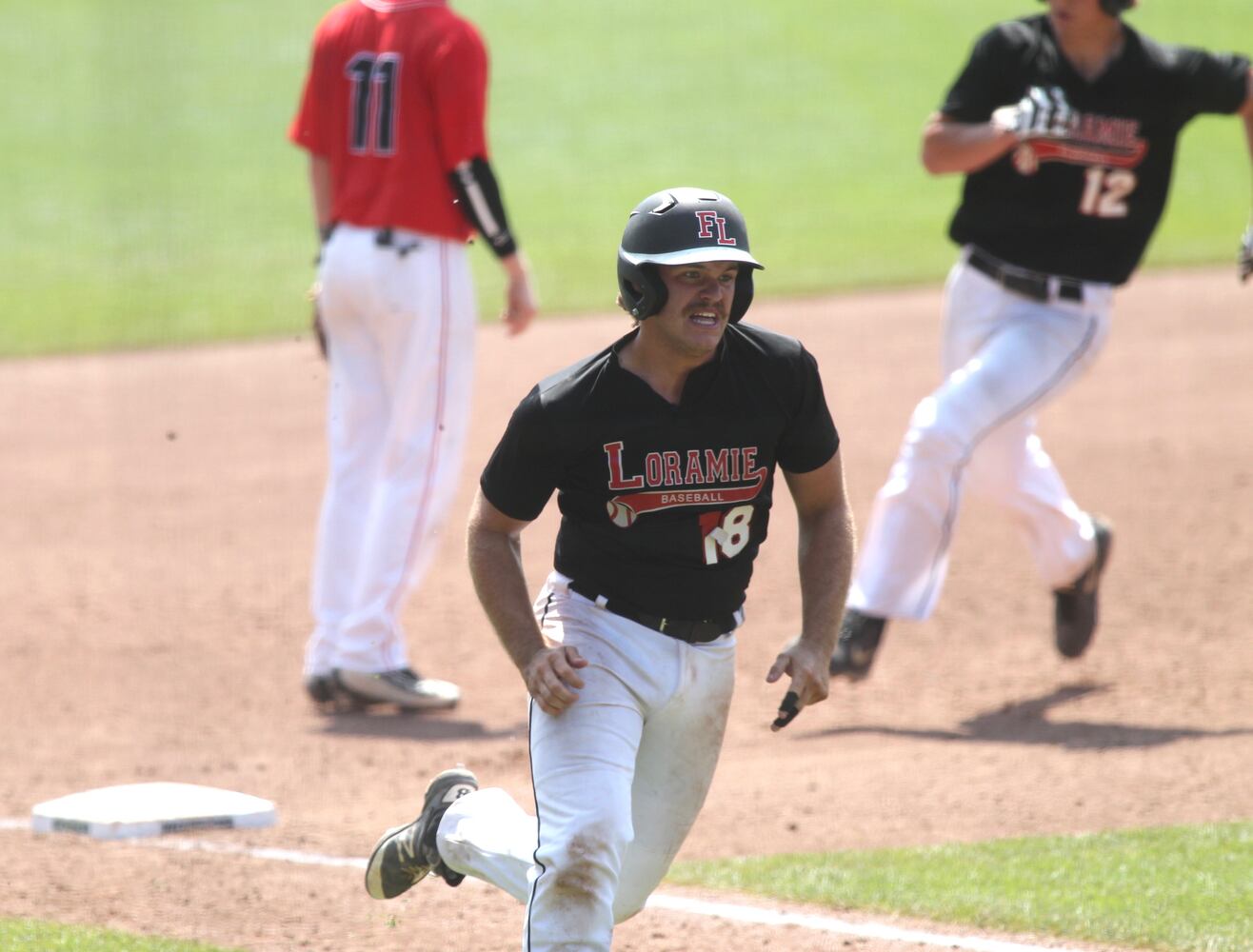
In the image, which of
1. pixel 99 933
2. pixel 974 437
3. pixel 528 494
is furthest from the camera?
pixel 974 437

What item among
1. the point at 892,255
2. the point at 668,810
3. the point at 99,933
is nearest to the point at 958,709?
the point at 668,810

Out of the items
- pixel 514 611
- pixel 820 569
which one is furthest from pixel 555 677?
pixel 820 569

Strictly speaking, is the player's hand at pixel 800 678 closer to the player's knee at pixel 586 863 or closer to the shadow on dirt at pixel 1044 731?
the player's knee at pixel 586 863

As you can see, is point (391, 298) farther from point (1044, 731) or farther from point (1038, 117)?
point (1044, 731)

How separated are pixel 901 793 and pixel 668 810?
74.9 inches

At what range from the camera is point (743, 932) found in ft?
15.4

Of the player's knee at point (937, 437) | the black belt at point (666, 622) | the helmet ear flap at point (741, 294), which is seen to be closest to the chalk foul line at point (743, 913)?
the black belt at point (666, 622)

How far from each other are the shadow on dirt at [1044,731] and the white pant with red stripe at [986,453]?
0.44 metres

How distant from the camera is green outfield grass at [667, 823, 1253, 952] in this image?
4570 mm

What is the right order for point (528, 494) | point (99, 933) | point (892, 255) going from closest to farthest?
point (528, 494), point (99, 933), point (892, 255)

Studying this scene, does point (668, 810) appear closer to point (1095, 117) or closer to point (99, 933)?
point (99, 933)

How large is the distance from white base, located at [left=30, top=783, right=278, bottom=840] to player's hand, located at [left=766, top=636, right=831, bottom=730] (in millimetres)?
2263

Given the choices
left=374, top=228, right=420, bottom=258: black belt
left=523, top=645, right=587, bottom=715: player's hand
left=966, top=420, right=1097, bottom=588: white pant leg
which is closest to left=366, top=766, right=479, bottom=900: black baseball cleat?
left=523, top=645, right=587, bottom=715: player's hand

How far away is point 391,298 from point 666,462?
298 centimetres
